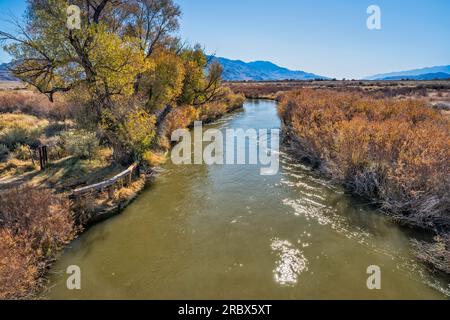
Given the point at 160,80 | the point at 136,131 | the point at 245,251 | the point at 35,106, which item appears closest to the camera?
the point at 245,251

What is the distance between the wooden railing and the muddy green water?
1.07 meters

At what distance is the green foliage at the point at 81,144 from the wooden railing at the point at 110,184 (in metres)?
2.62

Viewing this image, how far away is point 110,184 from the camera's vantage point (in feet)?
33.1

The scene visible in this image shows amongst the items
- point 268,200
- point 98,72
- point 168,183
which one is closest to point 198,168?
point 168,183

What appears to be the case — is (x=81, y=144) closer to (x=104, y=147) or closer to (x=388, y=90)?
(x=104, y=147)

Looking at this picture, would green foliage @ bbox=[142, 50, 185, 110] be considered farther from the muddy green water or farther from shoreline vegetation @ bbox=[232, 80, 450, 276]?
shoreline vegetation @ bbox=[232, 80, 450, 276]

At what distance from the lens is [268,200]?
35.9ft

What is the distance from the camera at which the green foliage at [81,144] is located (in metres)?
12.7

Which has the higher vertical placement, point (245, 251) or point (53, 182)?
point (53, 182)

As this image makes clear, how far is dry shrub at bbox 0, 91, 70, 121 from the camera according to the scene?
1942 cm

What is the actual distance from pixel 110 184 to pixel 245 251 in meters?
6.07

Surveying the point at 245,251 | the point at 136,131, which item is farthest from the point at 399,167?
the point at 136,131
